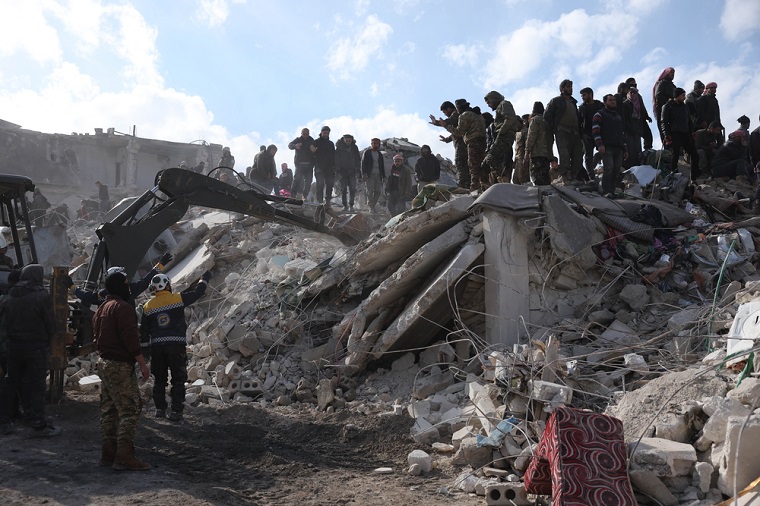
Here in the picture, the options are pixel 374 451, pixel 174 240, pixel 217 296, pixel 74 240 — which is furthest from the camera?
pixel 74 240

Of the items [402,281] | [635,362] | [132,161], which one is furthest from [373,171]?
[132,161]

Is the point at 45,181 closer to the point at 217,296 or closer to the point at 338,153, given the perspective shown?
the point at 338,153

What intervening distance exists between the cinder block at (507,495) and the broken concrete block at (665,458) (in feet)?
2.49

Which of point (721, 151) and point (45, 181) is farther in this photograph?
point (45, 181)

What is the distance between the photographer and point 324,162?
14492 millimetres

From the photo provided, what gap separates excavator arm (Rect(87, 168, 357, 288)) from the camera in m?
8.68

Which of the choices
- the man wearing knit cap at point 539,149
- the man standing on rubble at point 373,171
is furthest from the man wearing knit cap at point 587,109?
the man standing on rubble at point 373,171

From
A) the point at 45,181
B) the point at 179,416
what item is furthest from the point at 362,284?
the point at 45,181

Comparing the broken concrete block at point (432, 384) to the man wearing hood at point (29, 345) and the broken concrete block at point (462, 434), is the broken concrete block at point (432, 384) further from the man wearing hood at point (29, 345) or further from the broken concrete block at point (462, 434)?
the man wearing hood at point (29, 345)

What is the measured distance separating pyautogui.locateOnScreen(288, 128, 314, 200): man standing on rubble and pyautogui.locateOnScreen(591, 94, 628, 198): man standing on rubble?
20.9 ft

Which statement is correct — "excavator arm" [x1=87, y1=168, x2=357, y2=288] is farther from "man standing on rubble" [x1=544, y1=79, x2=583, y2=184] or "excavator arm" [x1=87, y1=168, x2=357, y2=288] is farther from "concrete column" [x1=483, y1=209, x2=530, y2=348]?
"man standing on rubble" [x1=544, y1=79, x2=583, y2=184]

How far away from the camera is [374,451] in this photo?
6.24 meters

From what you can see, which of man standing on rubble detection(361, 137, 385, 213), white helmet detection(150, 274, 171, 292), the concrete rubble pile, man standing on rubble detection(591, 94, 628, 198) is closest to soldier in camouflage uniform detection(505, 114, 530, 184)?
man standing on rubble detection(591, 94, 628, 198)

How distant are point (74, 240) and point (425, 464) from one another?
1421cm
